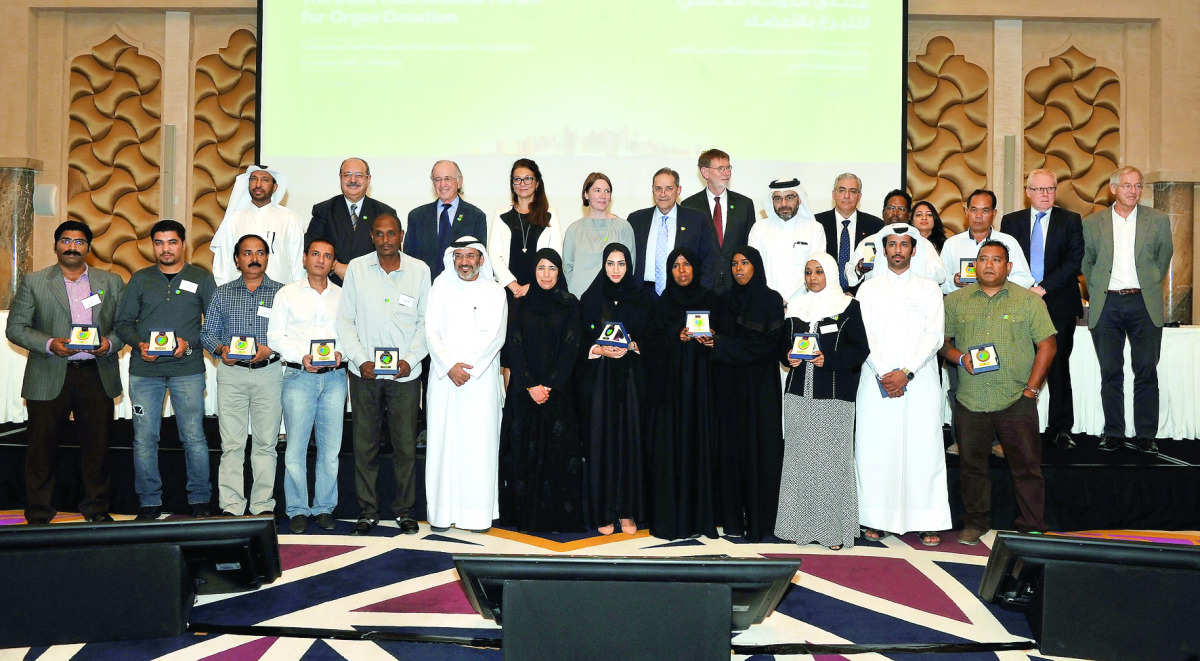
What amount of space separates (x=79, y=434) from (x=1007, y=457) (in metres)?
5.17

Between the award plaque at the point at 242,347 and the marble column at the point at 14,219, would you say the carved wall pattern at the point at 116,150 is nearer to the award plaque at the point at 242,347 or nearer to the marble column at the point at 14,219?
the marble column at the point at 14,219

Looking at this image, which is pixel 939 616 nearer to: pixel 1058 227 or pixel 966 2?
pixel 1058 227

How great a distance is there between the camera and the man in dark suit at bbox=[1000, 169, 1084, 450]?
5742 mm

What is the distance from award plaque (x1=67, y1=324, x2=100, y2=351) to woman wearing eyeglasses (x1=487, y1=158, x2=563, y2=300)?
7.15 ft

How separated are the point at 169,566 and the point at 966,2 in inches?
338

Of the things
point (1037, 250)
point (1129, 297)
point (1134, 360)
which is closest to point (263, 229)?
point (1037, 250)

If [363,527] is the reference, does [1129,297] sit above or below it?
above

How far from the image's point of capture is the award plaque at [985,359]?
475 cm

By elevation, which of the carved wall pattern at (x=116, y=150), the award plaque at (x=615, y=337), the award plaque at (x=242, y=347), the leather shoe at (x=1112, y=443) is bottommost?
the leather shoe at (x=1112, y=443)

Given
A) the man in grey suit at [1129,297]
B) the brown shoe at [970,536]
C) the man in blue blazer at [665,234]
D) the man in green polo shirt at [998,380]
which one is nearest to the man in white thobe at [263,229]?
the man in blue blazer at [665,234]

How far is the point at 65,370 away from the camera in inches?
201

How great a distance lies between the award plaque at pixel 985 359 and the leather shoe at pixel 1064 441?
155cm

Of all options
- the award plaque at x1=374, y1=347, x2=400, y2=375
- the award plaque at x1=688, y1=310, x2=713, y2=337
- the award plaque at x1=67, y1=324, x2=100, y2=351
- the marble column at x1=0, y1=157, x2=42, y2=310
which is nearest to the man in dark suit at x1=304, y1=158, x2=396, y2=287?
the award plaque at x1=374, y1=347, x2=400, y2=375

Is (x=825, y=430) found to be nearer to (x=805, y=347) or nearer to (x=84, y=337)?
(x=805, y=347)
